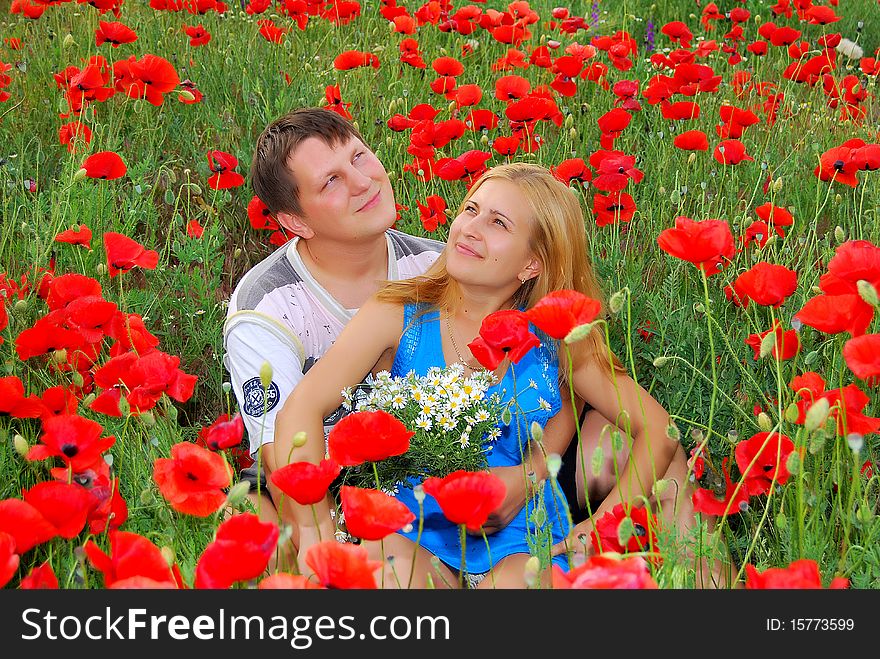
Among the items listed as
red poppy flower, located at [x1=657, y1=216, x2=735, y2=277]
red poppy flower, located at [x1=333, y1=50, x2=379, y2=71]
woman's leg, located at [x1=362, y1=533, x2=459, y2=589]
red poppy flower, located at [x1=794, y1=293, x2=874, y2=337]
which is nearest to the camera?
red poppy flower, located at [x1=794, y1=293, x2=874, y2=337]

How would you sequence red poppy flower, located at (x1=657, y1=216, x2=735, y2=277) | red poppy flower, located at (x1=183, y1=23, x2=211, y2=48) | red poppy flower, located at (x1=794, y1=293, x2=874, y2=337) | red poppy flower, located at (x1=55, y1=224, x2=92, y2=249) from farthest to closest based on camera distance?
1. red poppy flower, located at (x1=183, y1=23, x2=211, y2=48)
2. red poppy flower, located at (x1=55, y1=224, x2=92, y2=249)
3. red poppy flower, located at (x1=657, y1=216, x2=735, y2=277)
4. red poppy flower, located at (x1=794, y1=293, x2=874, y2=337)

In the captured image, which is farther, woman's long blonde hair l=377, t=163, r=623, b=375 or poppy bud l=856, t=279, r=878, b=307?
woman's long blonde hair l=377, t=163, r=623, b=375

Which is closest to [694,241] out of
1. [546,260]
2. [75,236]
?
[546,260]

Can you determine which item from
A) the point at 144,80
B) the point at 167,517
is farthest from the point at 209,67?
the point at 167,517

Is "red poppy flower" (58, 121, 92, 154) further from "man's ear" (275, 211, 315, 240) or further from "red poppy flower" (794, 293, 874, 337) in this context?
"red poppy flower" (794, 293, 874, 337)

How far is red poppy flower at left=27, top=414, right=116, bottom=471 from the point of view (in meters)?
1.82

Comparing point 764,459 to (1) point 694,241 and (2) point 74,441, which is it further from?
(2) point 74,441

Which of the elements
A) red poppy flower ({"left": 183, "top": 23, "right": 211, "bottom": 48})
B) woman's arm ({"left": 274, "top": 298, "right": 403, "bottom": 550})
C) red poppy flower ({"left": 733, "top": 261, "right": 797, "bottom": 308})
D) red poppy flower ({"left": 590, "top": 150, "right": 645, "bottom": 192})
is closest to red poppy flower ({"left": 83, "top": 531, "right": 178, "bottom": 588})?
woman's arm ({"left": 274, "top": 298, "right": 403, "bottom": 550})

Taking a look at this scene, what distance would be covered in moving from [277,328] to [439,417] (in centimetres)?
59

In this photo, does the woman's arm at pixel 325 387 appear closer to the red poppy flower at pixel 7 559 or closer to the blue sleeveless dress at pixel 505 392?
the blue sleeveless dress at pixel 505 392

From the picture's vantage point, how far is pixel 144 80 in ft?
10.5

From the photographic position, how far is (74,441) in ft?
5.99

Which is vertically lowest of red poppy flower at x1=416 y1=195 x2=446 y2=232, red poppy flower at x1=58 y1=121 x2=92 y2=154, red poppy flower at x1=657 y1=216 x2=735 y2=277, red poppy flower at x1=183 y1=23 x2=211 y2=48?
red poppy flower at x1=657 y1=216 x2=735 y2=277

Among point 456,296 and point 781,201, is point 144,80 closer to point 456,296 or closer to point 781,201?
point 456,296
